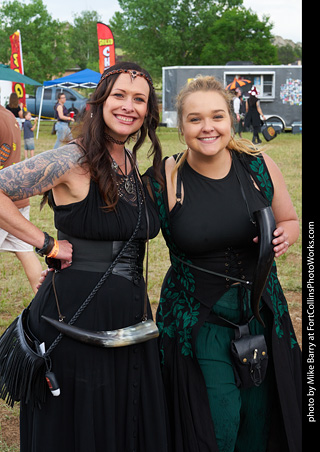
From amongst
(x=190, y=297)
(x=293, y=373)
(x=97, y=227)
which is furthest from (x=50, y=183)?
(x=293, y=373)

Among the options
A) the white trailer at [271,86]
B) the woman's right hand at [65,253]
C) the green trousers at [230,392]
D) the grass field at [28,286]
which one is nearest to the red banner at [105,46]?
the white trailer at [271,86]

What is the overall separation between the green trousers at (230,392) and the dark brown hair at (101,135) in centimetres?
77

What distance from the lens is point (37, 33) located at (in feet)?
130

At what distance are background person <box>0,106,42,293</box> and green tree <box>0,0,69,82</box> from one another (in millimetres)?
35733

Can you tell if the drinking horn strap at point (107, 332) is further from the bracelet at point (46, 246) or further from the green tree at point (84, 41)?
the green tree at point (84, 41)

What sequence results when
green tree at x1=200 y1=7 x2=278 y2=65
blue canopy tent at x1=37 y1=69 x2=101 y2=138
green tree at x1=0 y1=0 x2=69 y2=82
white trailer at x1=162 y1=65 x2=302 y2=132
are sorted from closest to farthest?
blue canopy tent at x1=37 y1=69 x2=101 y2=138
white trailer at x1=162 y1=65 x2=302 y2=132
green tree at x1=0 y1=0 x2=69 y2=82
green tree at x1=200 y1=7 x2=278 y2=65

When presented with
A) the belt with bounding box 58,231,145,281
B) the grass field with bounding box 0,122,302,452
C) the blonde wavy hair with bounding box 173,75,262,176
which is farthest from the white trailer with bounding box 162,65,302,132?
the belt with bounding box 58,231,145,281

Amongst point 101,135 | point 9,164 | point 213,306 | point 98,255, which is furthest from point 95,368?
point 9,164

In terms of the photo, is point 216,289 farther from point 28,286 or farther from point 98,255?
point 28,286

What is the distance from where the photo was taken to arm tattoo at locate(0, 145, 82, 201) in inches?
86.0

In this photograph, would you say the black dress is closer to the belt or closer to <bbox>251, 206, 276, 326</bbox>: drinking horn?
the belt

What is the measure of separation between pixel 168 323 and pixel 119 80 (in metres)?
1.19

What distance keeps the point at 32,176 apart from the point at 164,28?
4616 centimetres

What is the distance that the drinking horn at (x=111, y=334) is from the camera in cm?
221
